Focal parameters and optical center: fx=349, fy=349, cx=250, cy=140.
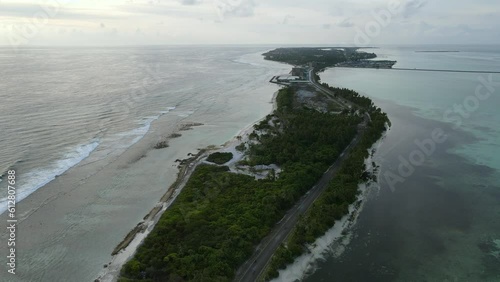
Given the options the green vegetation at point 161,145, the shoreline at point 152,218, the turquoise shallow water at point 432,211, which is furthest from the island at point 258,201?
the green vegetation at point 161,145

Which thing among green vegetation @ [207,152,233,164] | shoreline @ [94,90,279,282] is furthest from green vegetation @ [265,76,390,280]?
green vegetation @ [207,152,233,164]

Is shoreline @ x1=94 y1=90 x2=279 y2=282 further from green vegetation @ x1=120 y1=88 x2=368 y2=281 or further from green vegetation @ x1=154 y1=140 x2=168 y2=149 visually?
green vegetation @ x1=154 y1=140 x2=168 y2=149

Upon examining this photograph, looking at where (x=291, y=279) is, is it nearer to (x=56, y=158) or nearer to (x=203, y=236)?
(x=203, y=236)

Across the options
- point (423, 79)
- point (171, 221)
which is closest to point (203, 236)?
point (171, 221)

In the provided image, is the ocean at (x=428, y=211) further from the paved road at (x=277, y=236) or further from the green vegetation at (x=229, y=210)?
the green vegetation at (x=229, y=210)

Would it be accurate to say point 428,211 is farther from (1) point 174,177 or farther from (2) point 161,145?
(2) point 161,145

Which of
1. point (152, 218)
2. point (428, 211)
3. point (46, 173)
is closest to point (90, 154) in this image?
point (46, 173)
